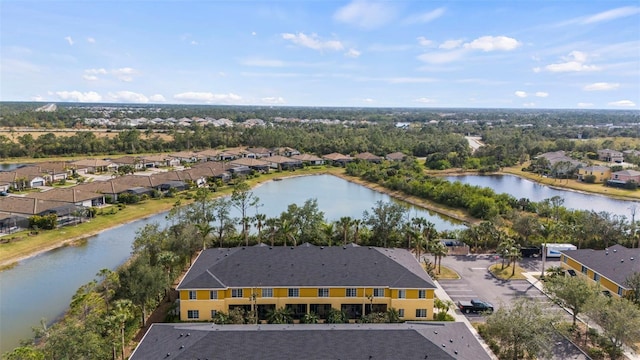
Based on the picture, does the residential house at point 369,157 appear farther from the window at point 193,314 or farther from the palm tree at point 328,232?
the window at point 193,314

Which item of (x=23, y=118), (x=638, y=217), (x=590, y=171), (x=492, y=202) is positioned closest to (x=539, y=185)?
(x=590, y=171)

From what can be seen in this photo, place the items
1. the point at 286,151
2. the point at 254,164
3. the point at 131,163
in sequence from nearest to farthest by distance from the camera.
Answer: the point at 131,163
the point at 254,164
the point at 286,151

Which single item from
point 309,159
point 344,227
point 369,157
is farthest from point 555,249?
point 309,159

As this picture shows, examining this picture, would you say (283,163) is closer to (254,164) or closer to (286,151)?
(254,164)

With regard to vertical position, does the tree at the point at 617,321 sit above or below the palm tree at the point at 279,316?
above

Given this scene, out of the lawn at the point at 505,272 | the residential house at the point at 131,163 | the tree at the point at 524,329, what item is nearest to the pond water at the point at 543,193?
the lawn at the point at 505,272

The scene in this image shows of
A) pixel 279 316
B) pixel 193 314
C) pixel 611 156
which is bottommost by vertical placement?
pixel 193 314

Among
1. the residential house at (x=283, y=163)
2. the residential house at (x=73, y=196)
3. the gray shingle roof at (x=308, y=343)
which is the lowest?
the gray shingle roof at (x=308, y=343)
